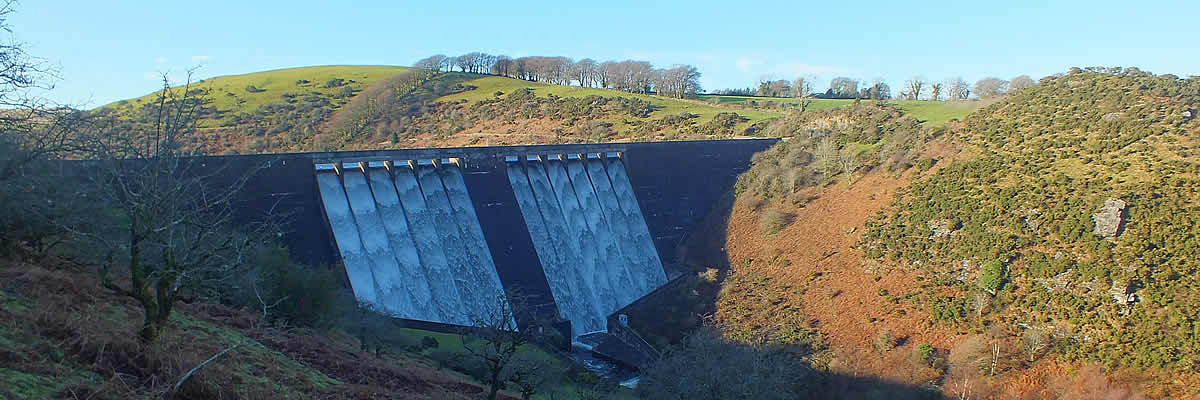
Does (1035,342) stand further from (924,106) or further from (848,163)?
(924,106)

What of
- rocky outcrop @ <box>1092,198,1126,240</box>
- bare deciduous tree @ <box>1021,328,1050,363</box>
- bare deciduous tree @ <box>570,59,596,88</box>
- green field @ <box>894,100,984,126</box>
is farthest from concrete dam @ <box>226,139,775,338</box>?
bare deciduous tree @ <box>570,59,596,88</box>

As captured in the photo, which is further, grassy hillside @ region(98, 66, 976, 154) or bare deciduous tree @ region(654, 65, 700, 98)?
bare deciduous tree @ region(654, 65, 700, 98)

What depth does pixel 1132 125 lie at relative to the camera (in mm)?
28875

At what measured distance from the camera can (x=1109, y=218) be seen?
78.5 feet

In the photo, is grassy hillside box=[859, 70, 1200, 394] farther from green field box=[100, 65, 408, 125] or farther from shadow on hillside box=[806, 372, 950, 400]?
green field box=[100, 65, 408, 125]

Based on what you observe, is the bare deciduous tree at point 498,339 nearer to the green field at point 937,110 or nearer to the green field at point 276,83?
the green field at point 937,110

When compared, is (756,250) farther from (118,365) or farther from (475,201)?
(118,365)

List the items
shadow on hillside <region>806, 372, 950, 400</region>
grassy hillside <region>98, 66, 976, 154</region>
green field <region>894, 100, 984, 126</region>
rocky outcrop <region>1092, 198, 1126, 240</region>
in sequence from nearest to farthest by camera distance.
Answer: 1. shadow on hillside <region>806, 372, 950, 400</region>
2. rocky outcrop <region>1092, 198, 1126, 240</region>
3. green field <region>894, 100, 984, 126</region>
4. grassy hillside <region>98, 66, 976, 154</region>

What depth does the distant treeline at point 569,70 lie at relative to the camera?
257ft

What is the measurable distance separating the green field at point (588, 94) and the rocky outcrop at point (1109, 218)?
32243 millimetres

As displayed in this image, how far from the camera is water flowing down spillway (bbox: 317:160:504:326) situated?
23.8 metres

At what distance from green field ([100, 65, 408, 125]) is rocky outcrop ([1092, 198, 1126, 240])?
57.8 m

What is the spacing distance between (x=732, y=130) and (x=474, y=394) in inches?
1662

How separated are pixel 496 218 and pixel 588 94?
142ft
